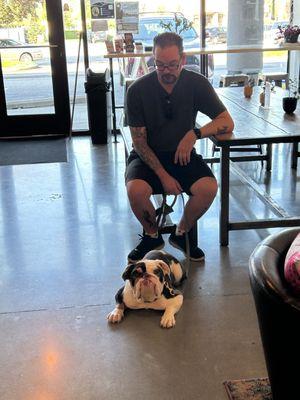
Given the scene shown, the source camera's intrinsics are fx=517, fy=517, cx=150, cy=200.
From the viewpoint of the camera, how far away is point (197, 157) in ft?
9.68

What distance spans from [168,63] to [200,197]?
0.73 meters

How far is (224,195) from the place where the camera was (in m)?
2.99

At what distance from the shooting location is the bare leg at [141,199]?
2771 mm

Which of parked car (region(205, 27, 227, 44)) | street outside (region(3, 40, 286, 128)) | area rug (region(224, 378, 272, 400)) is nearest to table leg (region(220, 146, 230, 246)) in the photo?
area rug (region(224, 378, 272, 400))

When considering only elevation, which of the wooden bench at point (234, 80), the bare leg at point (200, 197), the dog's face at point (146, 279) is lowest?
the dog's face at point (146, 279)

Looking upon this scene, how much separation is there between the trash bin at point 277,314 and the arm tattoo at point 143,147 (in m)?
1.41

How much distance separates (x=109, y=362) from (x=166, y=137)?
1.34 m

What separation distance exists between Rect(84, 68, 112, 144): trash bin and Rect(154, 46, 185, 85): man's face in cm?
281

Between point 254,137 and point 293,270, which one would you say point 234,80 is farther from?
point 293,270

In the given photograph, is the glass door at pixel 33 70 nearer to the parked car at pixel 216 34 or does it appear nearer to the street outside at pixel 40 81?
the street outside at pixel 40 81

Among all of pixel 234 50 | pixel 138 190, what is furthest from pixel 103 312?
pixel 234 50

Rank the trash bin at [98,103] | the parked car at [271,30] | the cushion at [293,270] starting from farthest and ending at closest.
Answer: the parked car at [271,30], the trash bin at [98,103], the cushion at [293,270]

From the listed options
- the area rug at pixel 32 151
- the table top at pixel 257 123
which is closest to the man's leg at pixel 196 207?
the table top at pixel 257 123

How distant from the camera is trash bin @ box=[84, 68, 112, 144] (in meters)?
5.50
